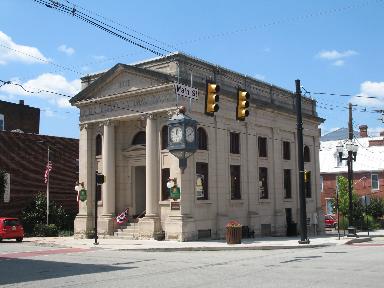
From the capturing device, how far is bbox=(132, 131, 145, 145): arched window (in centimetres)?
3481

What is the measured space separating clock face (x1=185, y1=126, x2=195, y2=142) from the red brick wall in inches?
803

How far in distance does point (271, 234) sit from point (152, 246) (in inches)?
524

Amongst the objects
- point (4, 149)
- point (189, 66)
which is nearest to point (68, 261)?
point (189, 66)

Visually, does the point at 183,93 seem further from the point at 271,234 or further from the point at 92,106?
the point at 271,234

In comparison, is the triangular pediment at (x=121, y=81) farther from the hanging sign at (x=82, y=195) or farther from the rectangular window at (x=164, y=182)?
the hanging sign at (x=82, y=195)

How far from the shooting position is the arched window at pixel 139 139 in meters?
34.8

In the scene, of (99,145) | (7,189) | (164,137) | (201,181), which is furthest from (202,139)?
(7,189)

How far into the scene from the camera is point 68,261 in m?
20.9

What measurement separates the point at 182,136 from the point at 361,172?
38.6m

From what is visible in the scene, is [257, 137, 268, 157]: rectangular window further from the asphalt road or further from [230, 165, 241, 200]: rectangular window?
the asphalt road

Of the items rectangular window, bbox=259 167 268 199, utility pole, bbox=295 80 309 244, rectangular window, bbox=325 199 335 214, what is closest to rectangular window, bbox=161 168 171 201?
utility pole, bbox=295 80 309 244

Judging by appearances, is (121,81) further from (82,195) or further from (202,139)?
(82,195)

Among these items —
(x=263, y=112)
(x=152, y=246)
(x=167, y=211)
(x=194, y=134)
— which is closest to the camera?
(x=152, y=246)

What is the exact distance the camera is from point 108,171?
34.2m
